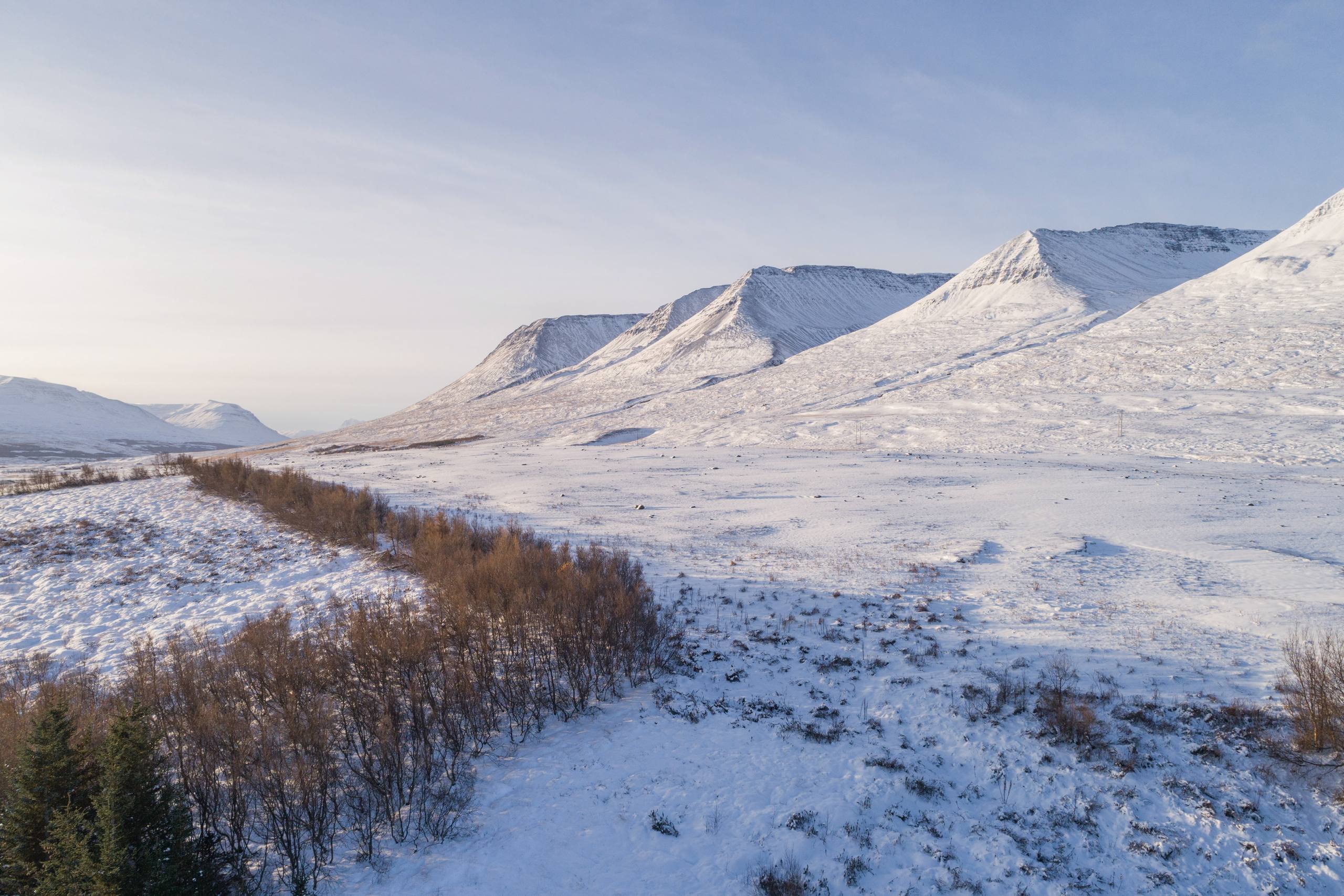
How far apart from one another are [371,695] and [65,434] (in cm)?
19895

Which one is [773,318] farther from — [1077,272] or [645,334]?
[1077,272]

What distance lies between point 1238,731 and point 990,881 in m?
3.48

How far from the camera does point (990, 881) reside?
4.81 metres

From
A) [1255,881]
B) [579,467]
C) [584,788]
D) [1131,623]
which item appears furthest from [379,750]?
[579,467]

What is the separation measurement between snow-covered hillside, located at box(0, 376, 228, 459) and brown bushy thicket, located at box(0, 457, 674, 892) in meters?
119

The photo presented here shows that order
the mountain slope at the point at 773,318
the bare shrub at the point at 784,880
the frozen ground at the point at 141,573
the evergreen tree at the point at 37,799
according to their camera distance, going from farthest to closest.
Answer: the mountain slope at the point at 773,318, the frozen ground at the point at 141,573, the bare shrub at the point at 784,880, the evergreen tree at the point at 37,799

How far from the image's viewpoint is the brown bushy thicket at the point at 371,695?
5.09 metres

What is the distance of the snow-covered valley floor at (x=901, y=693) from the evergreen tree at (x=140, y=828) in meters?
1.13

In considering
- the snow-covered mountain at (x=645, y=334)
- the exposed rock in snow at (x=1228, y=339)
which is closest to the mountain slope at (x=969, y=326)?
the exposed rock in snow at (x=1228, y=339)

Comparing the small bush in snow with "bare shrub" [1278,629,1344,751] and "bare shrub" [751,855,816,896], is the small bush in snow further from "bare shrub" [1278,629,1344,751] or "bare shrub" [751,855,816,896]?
"bare shrub" [1278,629,1344,751]

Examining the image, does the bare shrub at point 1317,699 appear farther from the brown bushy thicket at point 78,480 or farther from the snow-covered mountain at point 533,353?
the snow-covered mountain at point 533,353

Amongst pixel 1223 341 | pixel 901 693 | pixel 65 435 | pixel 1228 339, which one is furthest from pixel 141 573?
pixel 65 435

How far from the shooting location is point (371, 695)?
6.52 meters

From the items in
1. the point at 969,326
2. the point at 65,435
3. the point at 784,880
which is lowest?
the point at 784,880
